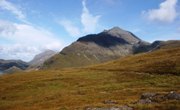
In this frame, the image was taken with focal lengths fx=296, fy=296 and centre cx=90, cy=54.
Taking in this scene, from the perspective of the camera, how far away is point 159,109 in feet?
88.4

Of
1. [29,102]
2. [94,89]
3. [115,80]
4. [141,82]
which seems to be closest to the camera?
[29,102]

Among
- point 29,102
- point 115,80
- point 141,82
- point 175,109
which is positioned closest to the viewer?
point 175,109

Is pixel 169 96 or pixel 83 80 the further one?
pixel 83 80

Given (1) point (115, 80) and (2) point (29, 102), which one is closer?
(2) point (29, 102)

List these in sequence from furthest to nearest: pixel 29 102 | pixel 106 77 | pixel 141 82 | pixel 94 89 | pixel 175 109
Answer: pixel 106 77
pixel 141 82
pixel 94 89
pixel 29 102
pixel 175 109

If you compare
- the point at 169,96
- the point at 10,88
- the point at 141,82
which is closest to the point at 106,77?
the point at 141,82

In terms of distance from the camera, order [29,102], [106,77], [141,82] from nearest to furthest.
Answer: [29,102] < [141,82] < [106,77]

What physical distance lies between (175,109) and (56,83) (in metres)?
52.9

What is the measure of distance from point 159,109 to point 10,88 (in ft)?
184

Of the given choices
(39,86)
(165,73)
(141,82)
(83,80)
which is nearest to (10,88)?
(39,86)

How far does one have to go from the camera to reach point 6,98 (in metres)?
65.2

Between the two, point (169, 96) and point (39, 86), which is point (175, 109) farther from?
point (39, 86)

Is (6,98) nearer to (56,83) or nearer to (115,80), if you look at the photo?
(56,83)

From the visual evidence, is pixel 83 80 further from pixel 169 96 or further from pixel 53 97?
pixel 169 96
